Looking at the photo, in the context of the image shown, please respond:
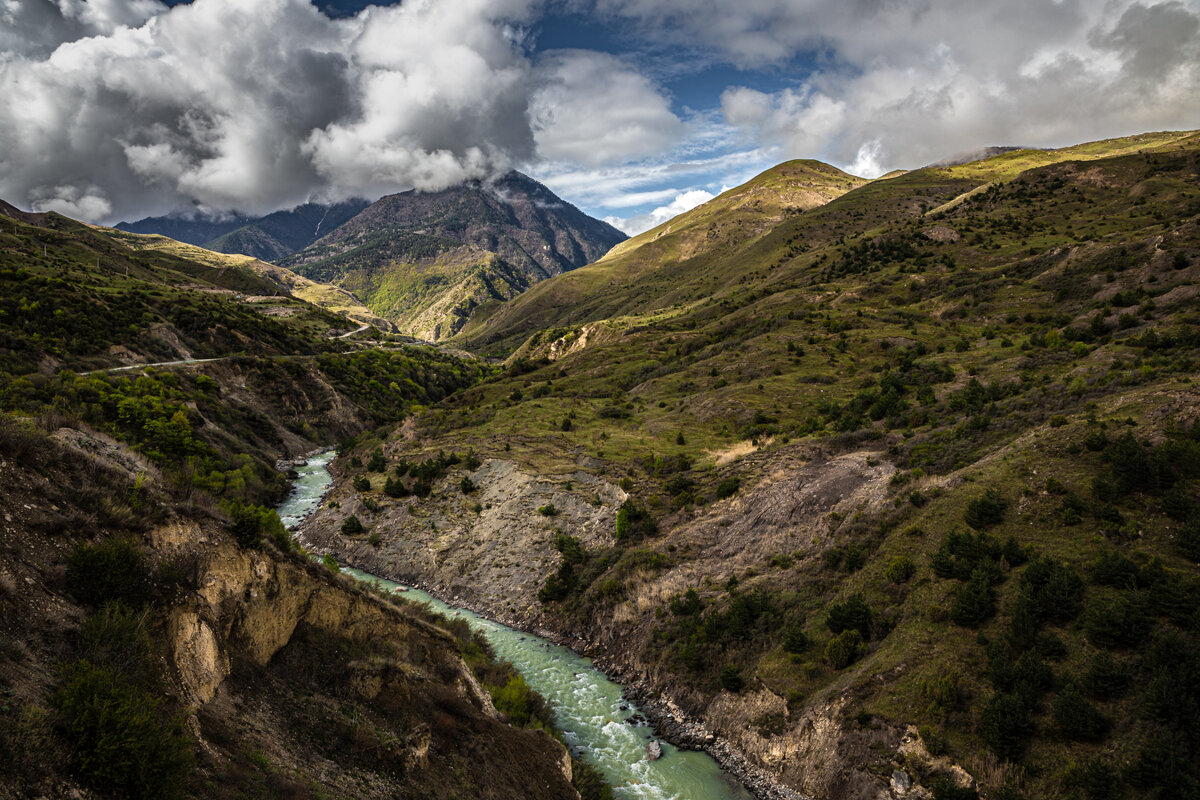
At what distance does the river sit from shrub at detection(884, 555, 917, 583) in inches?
569

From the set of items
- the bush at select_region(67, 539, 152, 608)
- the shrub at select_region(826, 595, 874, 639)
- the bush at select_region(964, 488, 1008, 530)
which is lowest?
the shrub at select_region(826, 595, 874, 639)

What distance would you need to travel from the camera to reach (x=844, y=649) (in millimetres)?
29891

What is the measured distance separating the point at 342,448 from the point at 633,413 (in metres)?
50.1

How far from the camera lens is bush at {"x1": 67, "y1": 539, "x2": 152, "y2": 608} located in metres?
12.0

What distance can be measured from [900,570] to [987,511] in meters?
5.80

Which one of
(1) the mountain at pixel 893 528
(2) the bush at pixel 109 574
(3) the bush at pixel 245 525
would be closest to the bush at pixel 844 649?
(1) the mountain at pixel 893 528

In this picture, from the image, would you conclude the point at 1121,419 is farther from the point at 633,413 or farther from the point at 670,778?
the point at 633,413

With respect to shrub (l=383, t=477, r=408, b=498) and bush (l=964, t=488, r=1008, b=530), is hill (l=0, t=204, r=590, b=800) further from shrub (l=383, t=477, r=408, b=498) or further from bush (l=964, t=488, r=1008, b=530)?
shrub (l=383, t=477, r=408, b=498)

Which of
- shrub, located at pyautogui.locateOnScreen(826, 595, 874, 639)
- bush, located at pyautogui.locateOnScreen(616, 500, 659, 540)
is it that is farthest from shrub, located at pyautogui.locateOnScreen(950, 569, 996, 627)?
bush, located at pyautogui.locateOnScreen(616, 500, 659, 540)

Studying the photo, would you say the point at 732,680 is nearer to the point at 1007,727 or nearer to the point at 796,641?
the point at 796,641

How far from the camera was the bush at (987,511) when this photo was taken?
99.6ft

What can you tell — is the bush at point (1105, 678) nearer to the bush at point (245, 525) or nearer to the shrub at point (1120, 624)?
the shrub at point (1120, 624)

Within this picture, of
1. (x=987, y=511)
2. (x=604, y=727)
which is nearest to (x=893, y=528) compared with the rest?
(x=987, y=511)

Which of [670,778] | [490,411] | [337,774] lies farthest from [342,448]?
[337,774]
